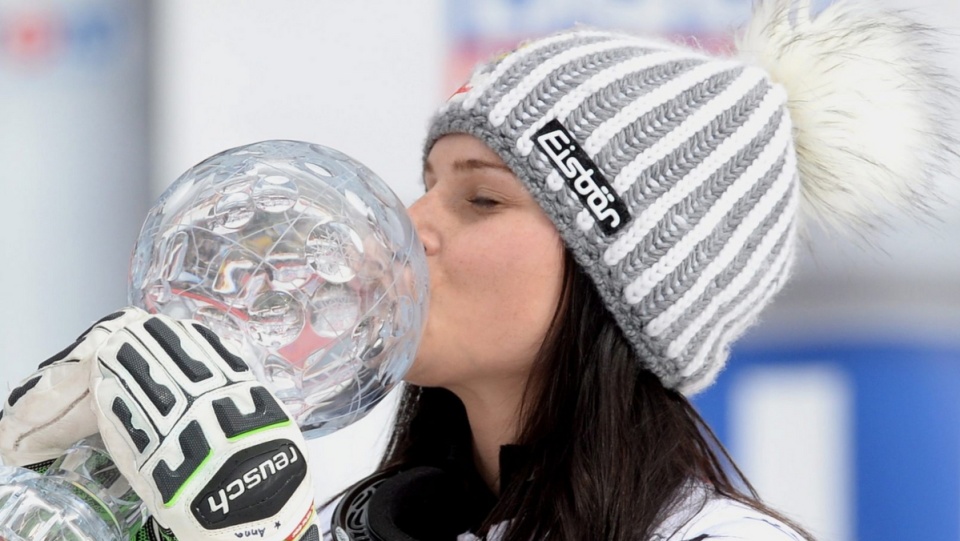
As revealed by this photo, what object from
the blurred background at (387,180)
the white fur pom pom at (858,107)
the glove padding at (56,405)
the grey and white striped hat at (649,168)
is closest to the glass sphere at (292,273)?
the glove padding at (56,405)

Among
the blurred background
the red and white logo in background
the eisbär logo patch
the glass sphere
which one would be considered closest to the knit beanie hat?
the eisbär logo patch

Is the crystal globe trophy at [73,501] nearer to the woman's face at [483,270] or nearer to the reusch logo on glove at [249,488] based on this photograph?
the reusch logo on glove at [249,488]

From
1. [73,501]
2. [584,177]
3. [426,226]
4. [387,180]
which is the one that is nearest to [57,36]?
[387,180]

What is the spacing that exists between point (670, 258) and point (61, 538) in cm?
64

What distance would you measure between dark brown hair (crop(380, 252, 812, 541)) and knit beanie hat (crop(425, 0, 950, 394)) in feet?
0.10

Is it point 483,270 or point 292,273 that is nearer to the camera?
point 292,273

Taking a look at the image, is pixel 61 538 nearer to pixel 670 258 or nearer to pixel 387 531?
pixel 387 531

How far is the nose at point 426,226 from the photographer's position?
3.50 ft

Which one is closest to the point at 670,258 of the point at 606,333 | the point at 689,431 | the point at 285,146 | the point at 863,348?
the point at 606,333

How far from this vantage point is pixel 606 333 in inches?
43.3

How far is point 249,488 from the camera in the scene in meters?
0.66

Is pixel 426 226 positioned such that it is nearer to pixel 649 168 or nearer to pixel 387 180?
pixel 649 168

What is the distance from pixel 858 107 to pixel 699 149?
0.85 ft

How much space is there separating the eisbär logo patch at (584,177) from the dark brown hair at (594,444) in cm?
6
